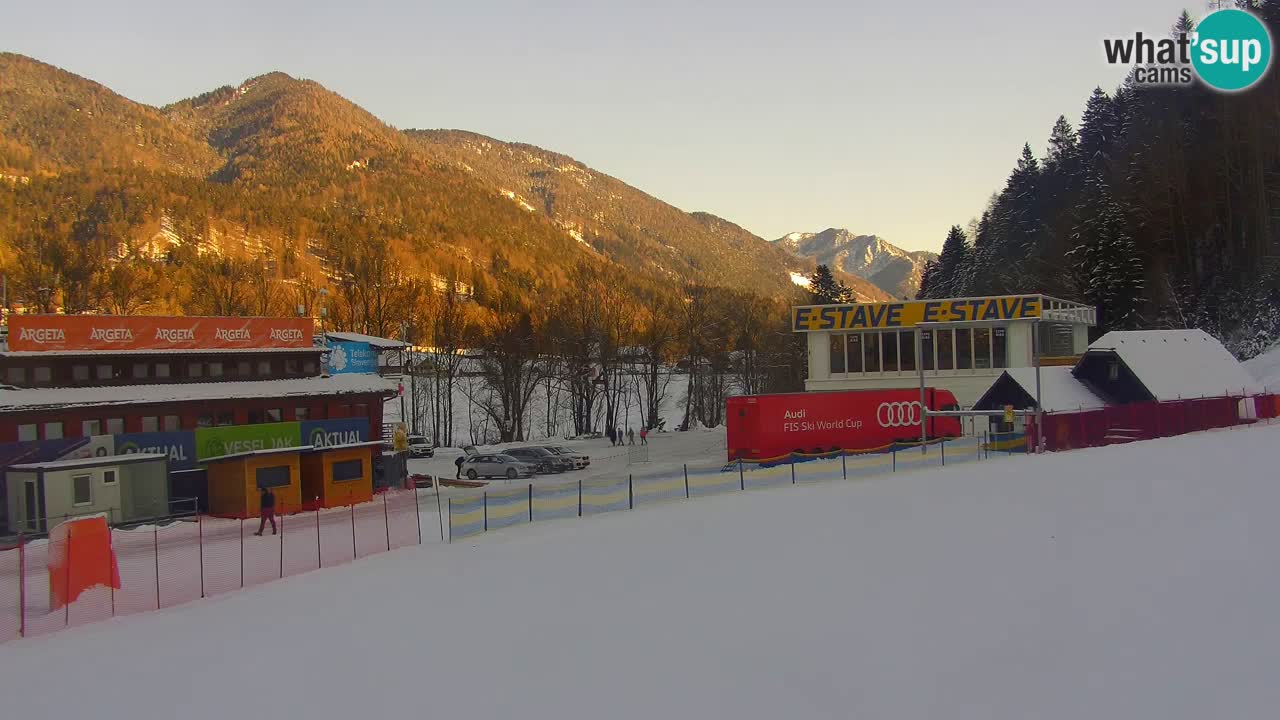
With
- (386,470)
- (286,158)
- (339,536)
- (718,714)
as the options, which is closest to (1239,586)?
(718,714)

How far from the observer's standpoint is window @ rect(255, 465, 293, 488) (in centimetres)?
3269

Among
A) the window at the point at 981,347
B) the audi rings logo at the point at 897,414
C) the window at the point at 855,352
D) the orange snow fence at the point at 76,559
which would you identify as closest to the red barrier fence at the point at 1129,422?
the audi rings logo at the point at 897,414

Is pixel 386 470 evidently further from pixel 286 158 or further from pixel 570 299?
pixel 286 158

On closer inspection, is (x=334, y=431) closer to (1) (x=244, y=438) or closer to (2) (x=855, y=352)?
(1) (x=244, y=438)

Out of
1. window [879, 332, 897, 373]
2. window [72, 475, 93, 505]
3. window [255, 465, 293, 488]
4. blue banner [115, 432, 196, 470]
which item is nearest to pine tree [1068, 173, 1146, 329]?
window [879, 332, 897, 373]

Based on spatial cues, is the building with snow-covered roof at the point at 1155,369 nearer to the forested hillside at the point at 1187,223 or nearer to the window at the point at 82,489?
the forested hillside at the point at 1187,223

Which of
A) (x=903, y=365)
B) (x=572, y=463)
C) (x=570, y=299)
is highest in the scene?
(x=570, y=299)

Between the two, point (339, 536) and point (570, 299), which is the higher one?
point (570, 299)

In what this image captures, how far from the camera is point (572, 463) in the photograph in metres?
45.7

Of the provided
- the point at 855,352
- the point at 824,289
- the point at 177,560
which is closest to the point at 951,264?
the point at 824,289

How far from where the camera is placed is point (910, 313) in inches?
1938

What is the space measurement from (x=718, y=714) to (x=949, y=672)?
2.89 meters

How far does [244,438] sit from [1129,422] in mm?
35613

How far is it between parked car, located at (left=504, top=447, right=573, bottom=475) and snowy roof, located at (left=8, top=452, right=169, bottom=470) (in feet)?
57.3
